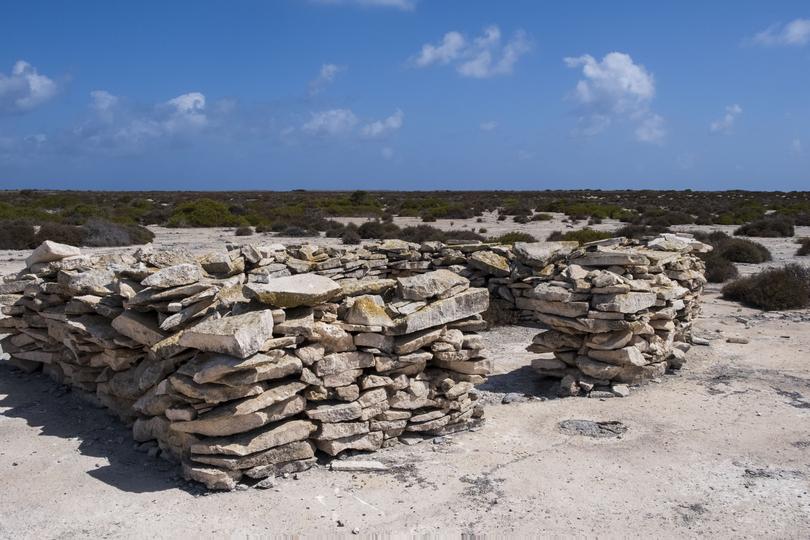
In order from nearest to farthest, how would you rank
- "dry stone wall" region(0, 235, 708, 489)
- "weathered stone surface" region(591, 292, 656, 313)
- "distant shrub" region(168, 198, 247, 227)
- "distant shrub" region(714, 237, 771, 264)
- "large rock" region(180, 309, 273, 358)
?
"large rock" region(180, 309, 273, 358) < "dry stone wall" region(0, 235, 708, 489) < "weathered stone surface" region(591, 292, 656, 313) < "distant shrub" region(714, 237, 771, 264) < "distant shrub" region(168, 198, 247, 227)

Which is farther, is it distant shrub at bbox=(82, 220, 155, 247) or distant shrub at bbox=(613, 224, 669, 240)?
distant shrub at bbox=(613, 224, 669, 240)

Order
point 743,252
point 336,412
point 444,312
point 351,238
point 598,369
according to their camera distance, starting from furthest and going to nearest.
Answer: point 351,238 < point 743,252 < point 598,369 < point 444,312 < point 336,412

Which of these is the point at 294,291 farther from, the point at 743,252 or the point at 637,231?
the point at 637,231

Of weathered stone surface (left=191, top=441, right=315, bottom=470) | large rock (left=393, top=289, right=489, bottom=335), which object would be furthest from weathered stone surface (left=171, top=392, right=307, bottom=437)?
large rock (left=393, top=289, right=489, bottom=335)

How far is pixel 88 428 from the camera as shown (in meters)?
6.79

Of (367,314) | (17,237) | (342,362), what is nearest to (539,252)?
(367,314)

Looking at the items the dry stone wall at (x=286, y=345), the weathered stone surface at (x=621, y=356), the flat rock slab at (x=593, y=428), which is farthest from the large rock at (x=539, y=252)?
the flat rock slab at (x=593, y=428)

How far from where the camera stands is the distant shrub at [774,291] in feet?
46.1

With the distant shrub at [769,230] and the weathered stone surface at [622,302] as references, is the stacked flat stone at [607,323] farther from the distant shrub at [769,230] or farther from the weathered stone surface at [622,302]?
the distant shrub at [769,230]

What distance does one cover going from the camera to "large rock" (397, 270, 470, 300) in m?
6.66

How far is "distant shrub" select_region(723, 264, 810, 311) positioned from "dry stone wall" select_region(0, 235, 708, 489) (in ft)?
19.7

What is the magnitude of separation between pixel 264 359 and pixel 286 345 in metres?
0.31

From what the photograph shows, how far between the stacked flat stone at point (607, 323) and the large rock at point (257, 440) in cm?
404

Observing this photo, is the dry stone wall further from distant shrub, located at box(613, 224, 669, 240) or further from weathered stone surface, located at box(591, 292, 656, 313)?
distant shrub, located at box(613, 224, 669, 240)
